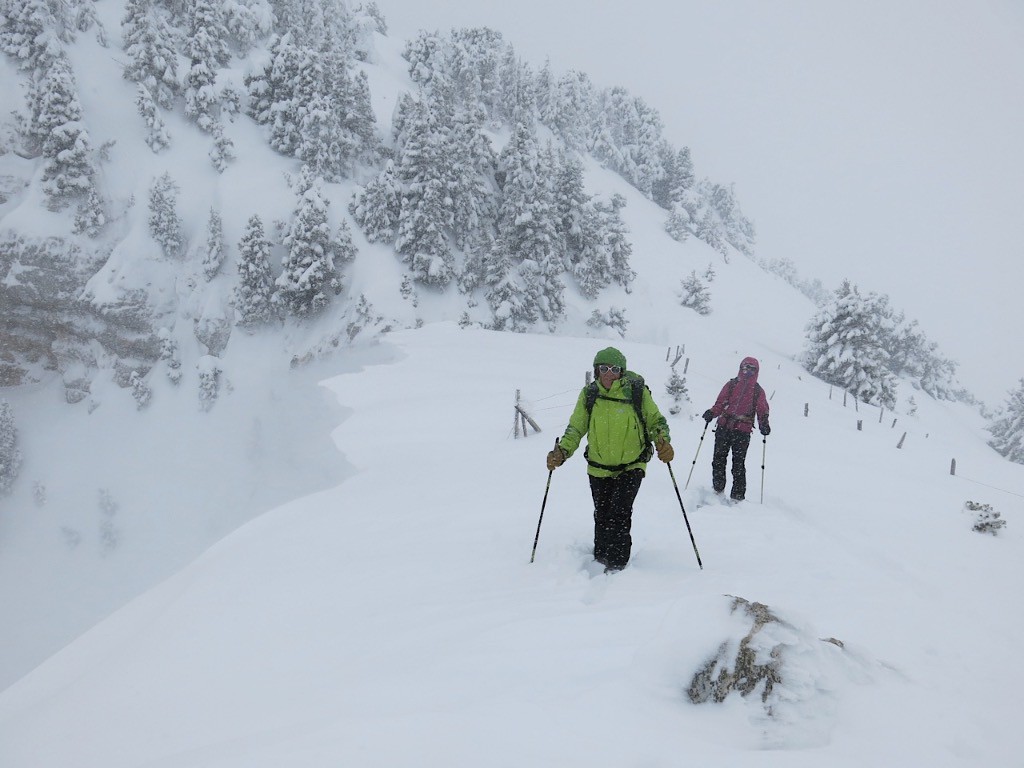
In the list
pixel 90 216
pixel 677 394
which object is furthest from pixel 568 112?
pixel 677 394

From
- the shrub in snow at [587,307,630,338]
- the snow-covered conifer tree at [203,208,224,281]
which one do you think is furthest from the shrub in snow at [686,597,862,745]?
the snow-covered conifer tree at [203,208,224,281]

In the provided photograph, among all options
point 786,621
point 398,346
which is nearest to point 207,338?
point 398,346

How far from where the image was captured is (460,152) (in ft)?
118

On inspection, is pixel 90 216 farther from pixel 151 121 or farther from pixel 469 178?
pixel 469 178

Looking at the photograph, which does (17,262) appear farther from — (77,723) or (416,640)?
(416,640)

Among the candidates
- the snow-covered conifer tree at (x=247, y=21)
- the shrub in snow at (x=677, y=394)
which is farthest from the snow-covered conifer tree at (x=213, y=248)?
the shrub in snow at (x=677, y=394)

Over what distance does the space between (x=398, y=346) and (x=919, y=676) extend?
2372cm

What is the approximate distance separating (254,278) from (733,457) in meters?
32.6

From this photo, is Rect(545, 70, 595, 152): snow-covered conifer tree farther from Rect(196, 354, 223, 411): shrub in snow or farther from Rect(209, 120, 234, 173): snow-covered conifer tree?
Rect(196, 354, 223, 411): shrub in snow

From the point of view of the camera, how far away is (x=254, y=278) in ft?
106

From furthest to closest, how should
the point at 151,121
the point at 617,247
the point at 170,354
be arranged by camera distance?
the point at 617,247
the point at 151,121
the point at 170,354

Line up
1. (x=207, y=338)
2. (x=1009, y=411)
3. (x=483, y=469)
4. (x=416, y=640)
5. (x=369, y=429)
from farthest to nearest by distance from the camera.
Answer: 1. (x=1009, y=411)
2. (x=207, y=338)
3. (x=369, y=429)
4. (x=483, y=469)
5. (x=416, y=640)

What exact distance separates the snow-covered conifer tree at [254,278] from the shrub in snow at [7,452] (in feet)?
42.0

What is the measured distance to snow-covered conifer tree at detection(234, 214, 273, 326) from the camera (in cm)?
3167
